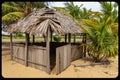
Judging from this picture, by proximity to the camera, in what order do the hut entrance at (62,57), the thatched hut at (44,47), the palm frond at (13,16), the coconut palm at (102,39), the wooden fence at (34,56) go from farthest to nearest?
the palm frond at (13,16) < the coconut palm at (102,39) < the wooden fence at (34,56) < the thatched hut at (44,47) < the hut entrance at (62,57)

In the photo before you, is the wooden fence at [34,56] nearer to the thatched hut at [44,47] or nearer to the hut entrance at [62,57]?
the thatched hut at [44,47]

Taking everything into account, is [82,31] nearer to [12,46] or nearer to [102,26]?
[102,26]

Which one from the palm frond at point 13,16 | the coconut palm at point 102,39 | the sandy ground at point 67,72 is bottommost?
the sandy ground at point 67,72

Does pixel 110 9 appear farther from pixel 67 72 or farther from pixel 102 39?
pixel 67 72

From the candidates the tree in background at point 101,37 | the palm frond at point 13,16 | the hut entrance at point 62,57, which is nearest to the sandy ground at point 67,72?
the hut entrance at point 62,57

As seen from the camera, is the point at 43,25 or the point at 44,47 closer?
the point at 43,25

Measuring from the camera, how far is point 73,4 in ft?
49.5

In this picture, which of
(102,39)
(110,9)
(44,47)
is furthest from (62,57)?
(110,9)

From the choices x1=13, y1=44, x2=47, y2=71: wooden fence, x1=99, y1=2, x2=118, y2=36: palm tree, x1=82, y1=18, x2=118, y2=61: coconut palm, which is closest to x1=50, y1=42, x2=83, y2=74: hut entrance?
x1=13, y1=44, x2=47, y2=71: wooden fence

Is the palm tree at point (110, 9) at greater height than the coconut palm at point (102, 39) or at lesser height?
greater

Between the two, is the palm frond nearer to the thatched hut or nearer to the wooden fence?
the thatched hut

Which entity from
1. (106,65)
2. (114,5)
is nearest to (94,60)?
(106,65)

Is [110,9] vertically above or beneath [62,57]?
above

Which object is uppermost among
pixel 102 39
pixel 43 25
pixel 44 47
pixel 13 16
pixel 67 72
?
pixel 13 16
